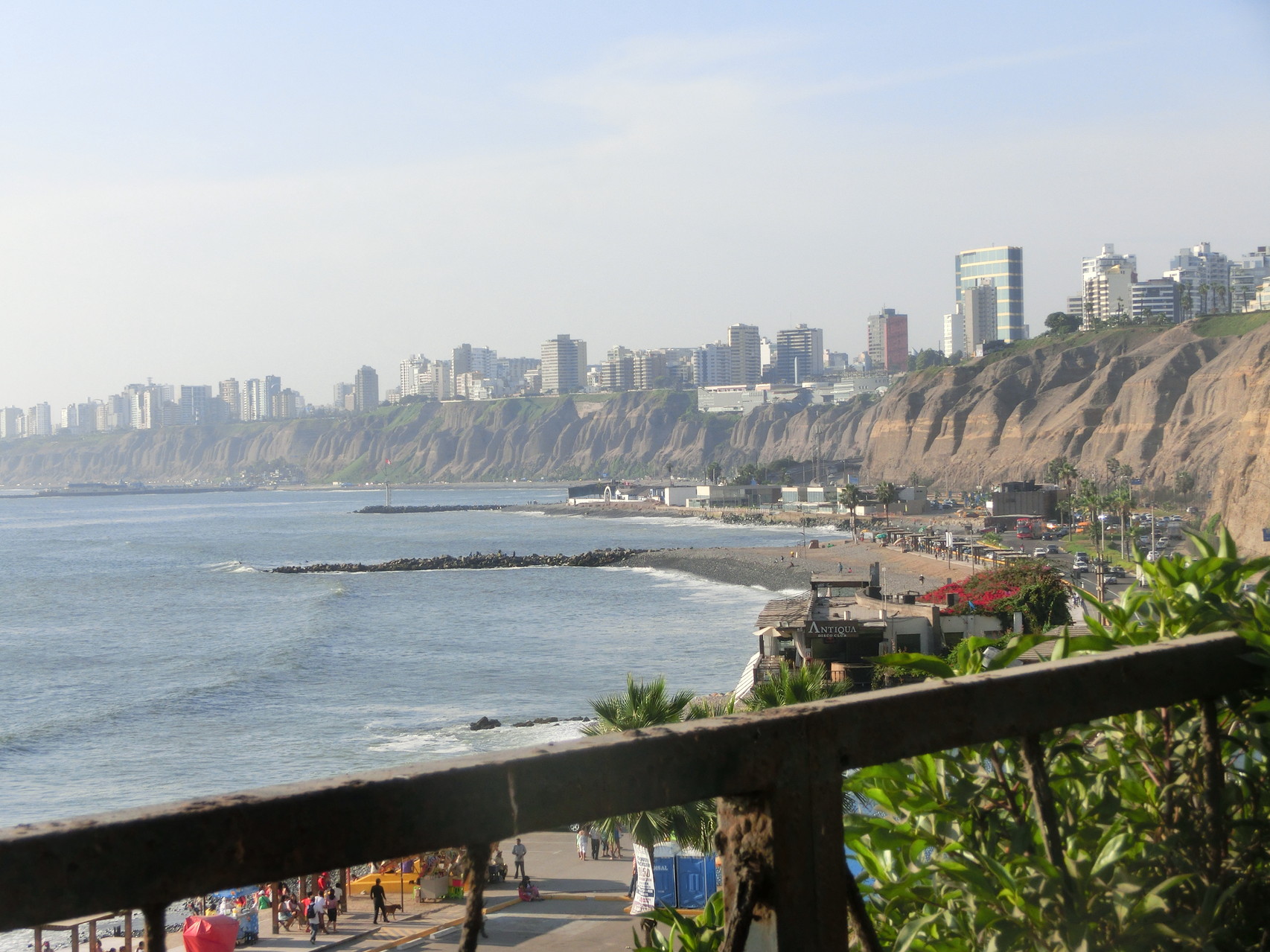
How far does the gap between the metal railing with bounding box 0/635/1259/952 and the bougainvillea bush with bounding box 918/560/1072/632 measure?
31695mm

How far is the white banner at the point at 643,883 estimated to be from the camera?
10.8 m

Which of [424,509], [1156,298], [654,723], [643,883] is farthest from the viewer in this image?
[1156,298]

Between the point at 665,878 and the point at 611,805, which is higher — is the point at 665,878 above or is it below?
below

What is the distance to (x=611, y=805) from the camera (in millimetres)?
1614

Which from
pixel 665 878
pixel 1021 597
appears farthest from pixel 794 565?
pixel 665 878

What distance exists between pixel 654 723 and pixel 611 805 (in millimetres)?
8487

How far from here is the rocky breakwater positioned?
93088 millimetres

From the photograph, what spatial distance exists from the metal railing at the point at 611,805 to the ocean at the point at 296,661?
15.5 metres

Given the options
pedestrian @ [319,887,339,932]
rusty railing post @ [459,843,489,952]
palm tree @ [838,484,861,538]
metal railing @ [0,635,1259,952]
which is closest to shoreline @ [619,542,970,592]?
palm tree @ [838,484,861,538]

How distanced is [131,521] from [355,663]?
5426 inches

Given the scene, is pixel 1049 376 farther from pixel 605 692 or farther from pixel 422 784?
pixel 422 784

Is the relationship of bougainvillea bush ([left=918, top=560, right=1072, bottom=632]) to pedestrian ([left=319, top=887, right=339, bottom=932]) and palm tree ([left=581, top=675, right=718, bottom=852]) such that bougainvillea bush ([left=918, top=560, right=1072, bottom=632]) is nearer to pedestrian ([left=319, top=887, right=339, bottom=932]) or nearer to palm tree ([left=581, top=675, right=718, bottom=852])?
palm tree ([left=581, top=675, right=718, bottom=852])

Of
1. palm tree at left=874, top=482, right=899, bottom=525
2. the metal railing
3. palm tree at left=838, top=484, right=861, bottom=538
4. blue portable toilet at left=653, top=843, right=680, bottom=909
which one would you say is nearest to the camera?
the metal railing

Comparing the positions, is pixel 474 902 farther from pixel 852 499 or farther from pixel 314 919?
pixel 852 499
